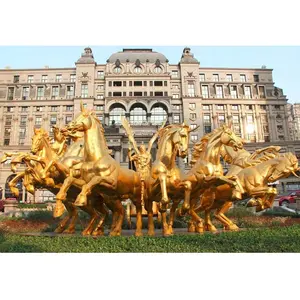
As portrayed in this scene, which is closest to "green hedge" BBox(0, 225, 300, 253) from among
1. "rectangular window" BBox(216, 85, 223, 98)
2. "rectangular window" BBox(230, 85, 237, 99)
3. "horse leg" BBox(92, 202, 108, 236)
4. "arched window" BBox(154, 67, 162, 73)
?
"horse leg" BBox(92, 202, 108, 236)

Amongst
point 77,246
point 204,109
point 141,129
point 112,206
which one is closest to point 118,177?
point 112,206

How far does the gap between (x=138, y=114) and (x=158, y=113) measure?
4.13m

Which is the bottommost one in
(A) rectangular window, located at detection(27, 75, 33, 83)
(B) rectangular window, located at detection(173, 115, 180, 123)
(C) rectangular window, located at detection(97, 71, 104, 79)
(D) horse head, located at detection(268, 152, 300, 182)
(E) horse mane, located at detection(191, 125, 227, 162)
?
(D) horse head, located at detection(268, 152, 300, 182)

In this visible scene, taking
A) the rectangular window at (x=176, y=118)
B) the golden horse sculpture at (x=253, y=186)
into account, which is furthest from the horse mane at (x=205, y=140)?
the rectangular window at (x=176, y=118)

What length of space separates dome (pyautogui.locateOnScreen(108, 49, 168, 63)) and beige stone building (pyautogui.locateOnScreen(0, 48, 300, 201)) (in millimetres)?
220

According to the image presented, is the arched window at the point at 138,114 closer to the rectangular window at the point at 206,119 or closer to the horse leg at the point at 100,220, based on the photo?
the rectangular window at the point at 206,119

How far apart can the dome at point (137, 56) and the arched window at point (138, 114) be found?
36.4ft

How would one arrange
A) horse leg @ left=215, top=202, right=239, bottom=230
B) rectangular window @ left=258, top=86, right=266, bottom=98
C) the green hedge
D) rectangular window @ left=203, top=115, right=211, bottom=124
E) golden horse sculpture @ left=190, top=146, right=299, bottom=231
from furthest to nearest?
1. rectangular window @ left=258, top=86, right=266, bottom=98
2. rectangular window @ left=203, top=115, right=211, bottom=124
3. horse leg @ left=215, top=202, right=239, bottom=230
4. golden horse sculpture @ left=190, top=146, right=299, bottom=231
5. the green hedge

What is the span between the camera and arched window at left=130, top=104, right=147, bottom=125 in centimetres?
5766

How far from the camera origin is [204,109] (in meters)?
61.4

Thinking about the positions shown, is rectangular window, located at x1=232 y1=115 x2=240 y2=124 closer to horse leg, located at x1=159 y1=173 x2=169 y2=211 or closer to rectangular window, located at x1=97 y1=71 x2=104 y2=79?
rectangular window, located at x1=97 y1=71 x2=104 y2=79

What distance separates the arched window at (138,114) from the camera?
5766 centimetres

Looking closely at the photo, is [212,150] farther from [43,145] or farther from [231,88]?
[231,88]

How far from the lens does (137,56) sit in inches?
2500
